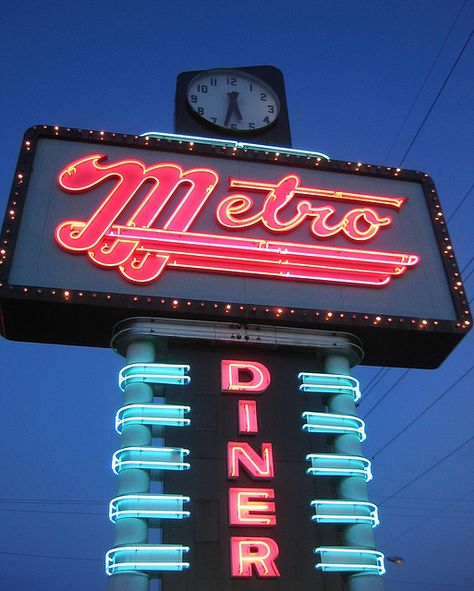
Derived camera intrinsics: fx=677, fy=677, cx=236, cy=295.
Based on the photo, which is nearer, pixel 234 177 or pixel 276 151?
pixel 234 177

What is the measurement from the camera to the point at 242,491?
8.21 meters

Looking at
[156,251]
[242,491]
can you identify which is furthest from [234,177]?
[242,491]

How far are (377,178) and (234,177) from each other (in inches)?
101

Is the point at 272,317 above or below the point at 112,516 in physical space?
above

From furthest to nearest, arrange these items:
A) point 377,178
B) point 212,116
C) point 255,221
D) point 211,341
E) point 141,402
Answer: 1. point 212,116
2. point 377,178
3. point 255,221
4. point 211,341
5. point 141,402

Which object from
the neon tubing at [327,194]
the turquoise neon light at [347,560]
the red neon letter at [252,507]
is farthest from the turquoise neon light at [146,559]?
the neon tubing at [327,194]

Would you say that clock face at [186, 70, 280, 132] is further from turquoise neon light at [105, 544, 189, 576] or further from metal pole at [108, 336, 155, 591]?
turquoise neon light at [105, 544, 189, 576]

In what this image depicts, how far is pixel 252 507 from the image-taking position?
8.13 metres

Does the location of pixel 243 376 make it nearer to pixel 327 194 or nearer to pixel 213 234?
pixel 213 234

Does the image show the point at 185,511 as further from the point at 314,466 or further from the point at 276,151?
the point at 276,151

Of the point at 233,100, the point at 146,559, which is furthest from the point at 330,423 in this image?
the point at 233,100

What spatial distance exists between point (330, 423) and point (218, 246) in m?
3.00

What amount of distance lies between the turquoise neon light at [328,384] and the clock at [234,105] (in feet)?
17.6

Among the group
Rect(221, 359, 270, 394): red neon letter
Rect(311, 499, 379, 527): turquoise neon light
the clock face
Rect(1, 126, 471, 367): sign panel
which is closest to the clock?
the clock face
